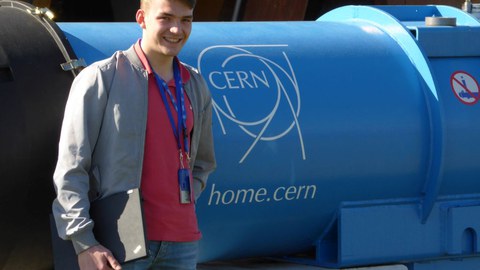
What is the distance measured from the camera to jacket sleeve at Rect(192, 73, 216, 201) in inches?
119

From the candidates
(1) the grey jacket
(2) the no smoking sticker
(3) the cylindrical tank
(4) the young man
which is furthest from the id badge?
(2) the no smoking sticker

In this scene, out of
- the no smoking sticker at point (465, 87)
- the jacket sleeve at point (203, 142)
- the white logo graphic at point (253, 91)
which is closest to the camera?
the jacket sleeve at point (203, 142)

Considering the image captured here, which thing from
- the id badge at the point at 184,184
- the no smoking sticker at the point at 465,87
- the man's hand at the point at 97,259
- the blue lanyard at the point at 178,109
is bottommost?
the man's hand at the point at 97,259

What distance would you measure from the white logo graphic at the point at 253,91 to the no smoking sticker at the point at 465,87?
79 centimetres

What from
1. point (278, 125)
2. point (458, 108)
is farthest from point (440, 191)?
point (278, 125)

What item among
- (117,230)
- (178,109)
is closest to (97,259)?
(117,230)

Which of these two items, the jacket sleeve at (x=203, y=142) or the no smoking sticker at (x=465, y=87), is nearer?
the jacket sleeve at (x=203, y=142)

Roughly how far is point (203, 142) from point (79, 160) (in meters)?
0.50

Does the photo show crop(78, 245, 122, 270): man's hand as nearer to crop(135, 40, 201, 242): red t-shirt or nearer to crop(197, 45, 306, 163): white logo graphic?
crop(135, 40, 201, 242): red t-shirt

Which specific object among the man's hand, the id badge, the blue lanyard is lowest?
the man's hand

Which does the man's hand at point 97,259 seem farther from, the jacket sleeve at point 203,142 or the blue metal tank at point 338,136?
the blue metal tank at point 338,136

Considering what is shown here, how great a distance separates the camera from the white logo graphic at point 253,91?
149 inches

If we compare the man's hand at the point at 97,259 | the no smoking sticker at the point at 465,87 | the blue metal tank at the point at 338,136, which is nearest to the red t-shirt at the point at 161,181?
the man's hand at the point at 97,259

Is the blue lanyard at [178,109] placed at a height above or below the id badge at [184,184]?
above
